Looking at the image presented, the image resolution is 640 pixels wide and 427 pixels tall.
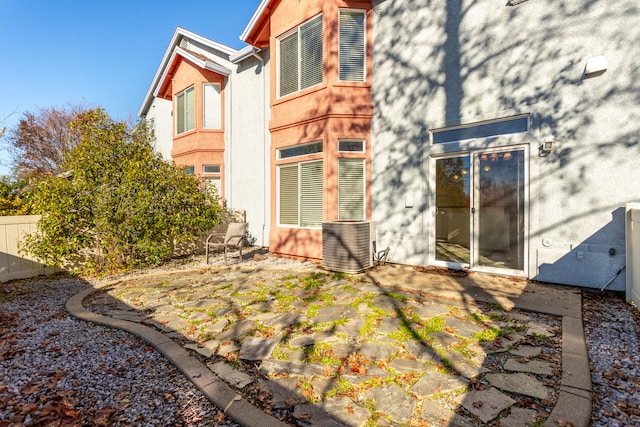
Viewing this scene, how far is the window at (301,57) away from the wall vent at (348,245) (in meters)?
4.17

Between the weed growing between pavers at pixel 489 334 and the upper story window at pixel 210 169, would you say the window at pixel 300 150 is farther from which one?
the weed growing between pavers at pixel 489 334

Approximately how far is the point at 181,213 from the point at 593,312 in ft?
27.5

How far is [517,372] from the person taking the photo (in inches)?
114

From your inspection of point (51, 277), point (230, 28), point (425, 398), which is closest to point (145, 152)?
point (51, 277)

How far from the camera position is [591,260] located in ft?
17.3

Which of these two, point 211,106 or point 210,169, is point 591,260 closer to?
point 210,169

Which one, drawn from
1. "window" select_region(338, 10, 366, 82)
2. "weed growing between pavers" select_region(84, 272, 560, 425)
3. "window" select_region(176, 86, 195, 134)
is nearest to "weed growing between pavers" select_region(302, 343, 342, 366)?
"weed growing between pavers" select_region(84, 272, 560, 425)

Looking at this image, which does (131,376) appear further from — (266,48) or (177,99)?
(177,99)

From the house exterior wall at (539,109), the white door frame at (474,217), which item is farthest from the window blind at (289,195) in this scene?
the white door frame at (474,217)

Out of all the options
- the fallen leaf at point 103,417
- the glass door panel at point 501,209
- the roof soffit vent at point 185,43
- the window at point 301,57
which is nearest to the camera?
the fallen leaf at point 103,417

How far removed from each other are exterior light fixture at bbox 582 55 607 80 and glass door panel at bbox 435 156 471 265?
2.29 metres

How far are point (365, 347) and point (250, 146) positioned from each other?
912 centimetres

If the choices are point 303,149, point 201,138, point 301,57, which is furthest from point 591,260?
point 201,138

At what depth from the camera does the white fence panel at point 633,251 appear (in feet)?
14.1
